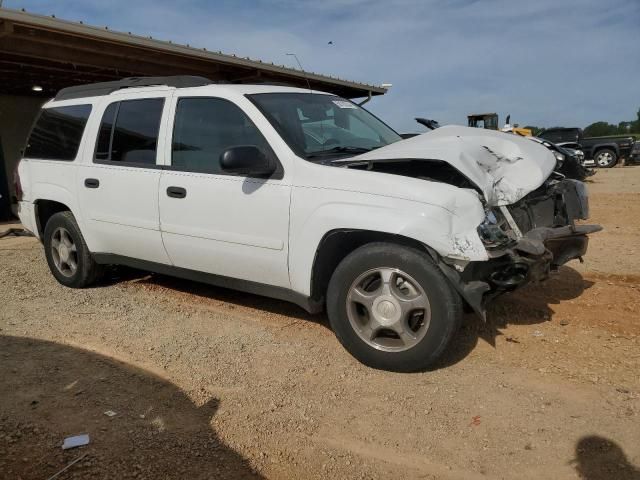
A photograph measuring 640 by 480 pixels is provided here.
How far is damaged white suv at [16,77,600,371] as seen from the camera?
3.29 meters

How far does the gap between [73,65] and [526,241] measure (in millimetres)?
9898

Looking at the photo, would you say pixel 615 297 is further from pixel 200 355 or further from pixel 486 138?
pixel 200 355

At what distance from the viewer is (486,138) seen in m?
4.02

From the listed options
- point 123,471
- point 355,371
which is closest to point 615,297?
point 355,371

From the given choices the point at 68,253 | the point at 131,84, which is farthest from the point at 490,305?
the point at 68,253

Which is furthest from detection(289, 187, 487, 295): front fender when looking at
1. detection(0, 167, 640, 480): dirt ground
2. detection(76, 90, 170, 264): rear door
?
detection(76, 90, 170, 264): rear door

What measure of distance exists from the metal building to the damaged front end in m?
3.47

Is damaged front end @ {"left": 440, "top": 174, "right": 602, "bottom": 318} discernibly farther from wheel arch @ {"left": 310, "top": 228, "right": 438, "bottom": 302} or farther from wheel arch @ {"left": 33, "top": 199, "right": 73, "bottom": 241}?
wheel arch @ {"left": 33, "top": 199, "right": 73, "bottom": 241}

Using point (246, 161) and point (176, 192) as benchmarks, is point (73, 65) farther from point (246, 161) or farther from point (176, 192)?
A: point (246, 161)

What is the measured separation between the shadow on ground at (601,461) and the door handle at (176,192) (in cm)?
308

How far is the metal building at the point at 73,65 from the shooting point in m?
8.31

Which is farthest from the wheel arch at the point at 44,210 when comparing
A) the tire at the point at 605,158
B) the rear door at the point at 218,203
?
the tire at the point at 605,158

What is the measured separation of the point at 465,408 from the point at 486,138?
1982 mm

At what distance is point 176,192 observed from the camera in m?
4.23
